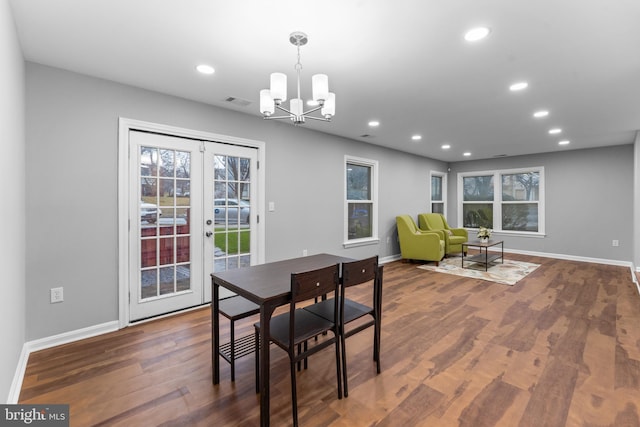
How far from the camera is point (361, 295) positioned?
160 inches

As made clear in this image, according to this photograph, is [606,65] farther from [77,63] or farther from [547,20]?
[77,63]

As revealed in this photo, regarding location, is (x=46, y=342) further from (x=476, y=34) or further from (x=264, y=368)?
(x=476, y=34)

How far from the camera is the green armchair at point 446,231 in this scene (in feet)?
21.3

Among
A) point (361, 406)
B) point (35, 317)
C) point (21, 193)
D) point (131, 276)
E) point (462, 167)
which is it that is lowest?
point (361, 406)

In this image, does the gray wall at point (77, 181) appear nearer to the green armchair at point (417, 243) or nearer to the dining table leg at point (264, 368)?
the dining table leg at point (264, 368)

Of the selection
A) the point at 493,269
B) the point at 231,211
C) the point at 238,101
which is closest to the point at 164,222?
the point at 231,211

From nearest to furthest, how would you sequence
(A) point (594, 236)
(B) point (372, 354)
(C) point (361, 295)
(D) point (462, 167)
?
(B) point (372, 354) → (C) point (361, 295) → (A) point (594, 236) → (D) point (462, 167)

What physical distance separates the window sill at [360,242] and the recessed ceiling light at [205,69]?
3450mm

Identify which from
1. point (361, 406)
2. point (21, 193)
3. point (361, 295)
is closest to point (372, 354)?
point (361, 406)

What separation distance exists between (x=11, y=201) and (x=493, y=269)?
6.36 meters

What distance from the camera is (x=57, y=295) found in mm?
2639

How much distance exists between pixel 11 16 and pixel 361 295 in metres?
4.06

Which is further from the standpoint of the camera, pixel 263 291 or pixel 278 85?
pixel 278 85

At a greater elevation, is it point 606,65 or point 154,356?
point 606,65
